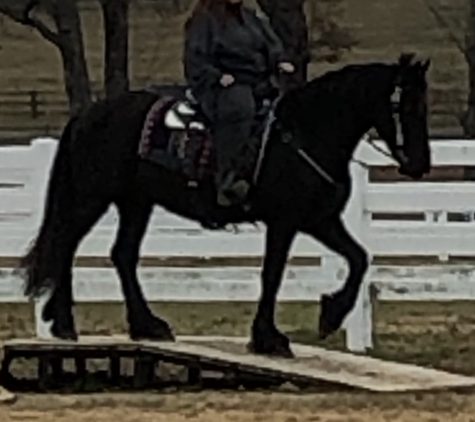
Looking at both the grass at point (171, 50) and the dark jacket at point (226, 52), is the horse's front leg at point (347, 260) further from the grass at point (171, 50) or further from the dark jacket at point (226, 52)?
the grass at point (171, 50)

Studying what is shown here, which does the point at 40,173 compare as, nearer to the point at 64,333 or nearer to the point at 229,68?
the point at 64,333

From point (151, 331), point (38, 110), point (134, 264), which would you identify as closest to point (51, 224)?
point (134, 264)

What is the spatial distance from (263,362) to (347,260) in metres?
0.88

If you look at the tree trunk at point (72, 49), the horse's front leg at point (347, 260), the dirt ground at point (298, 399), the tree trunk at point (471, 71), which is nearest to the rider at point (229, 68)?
the horse's front leg at point (347, 260)

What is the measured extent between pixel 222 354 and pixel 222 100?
158cm

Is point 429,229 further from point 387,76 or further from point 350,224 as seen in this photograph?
point 387,76

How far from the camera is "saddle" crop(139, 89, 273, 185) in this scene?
12.0m

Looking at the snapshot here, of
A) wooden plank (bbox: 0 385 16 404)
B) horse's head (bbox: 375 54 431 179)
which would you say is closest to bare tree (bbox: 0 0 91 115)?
horse's head (bbox: 375 54 431 179)

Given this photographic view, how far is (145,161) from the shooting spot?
486 inches

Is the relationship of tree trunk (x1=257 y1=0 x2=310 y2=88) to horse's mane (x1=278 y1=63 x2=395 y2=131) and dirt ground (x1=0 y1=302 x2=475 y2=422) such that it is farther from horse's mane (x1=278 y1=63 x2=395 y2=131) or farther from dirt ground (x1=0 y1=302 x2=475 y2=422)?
horse's mane (x1=278 y1=63 x2=395 y2=131)

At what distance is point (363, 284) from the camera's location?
1462 centimetres

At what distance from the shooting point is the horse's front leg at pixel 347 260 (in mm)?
12000

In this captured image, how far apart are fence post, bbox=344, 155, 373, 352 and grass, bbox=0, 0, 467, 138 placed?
73.3 ft

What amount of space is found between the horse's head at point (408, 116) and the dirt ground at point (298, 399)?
1.51m
